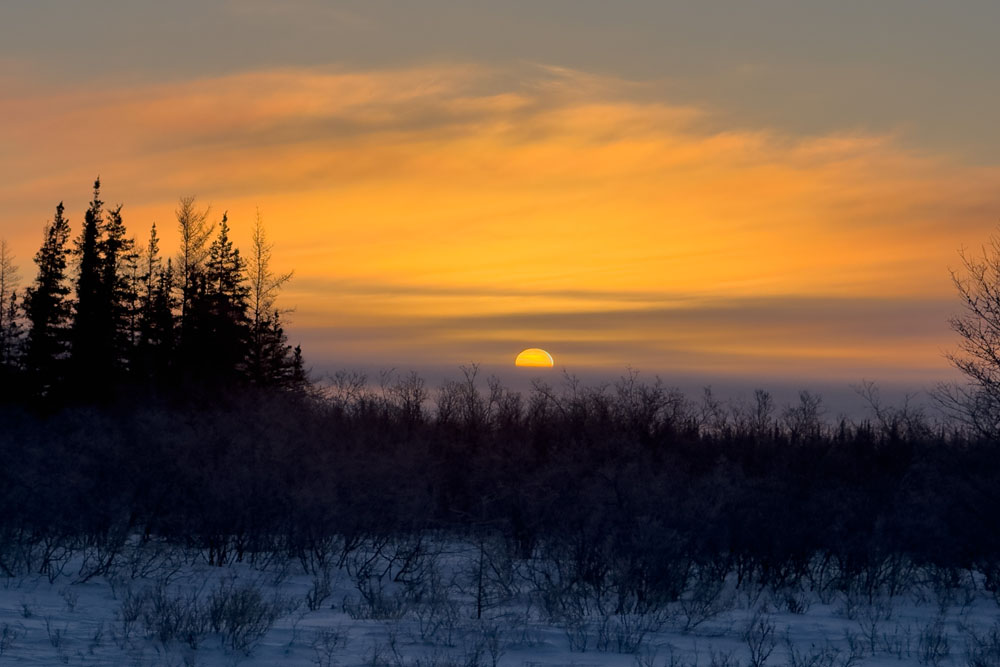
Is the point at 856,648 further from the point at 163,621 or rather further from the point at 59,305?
the point at 59,305

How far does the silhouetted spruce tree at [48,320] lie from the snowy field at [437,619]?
30618 millimetres

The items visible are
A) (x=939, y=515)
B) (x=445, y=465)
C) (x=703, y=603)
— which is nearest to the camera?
(x=703, y=603)

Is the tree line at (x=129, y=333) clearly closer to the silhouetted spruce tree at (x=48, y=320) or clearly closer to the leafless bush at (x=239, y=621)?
the silhouetted spruce tree at (x=48, y=320)

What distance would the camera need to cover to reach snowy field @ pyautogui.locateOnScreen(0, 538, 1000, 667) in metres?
9.93

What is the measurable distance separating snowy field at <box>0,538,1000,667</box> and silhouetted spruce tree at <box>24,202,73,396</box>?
30618mm

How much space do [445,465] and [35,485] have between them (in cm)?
1481

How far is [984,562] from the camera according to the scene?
1845 centimetres

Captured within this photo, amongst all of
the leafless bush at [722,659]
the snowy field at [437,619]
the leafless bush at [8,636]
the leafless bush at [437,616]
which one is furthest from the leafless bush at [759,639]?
the leafless bush at [8,636]

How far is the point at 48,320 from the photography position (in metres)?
46.5

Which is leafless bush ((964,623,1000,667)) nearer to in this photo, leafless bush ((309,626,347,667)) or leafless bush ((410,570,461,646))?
leafless bush ((410,570,461,646))

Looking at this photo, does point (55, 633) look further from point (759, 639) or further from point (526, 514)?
point (526, 514)

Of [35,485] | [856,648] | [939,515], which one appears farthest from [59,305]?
[856,648]

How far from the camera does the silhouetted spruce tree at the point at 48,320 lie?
4572 centimetres

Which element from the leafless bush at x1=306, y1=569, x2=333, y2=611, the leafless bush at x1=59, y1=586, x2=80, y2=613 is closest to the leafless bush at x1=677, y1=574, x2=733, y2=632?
the leafless bush at x1=306, y1=569, x2=333, y2=611
